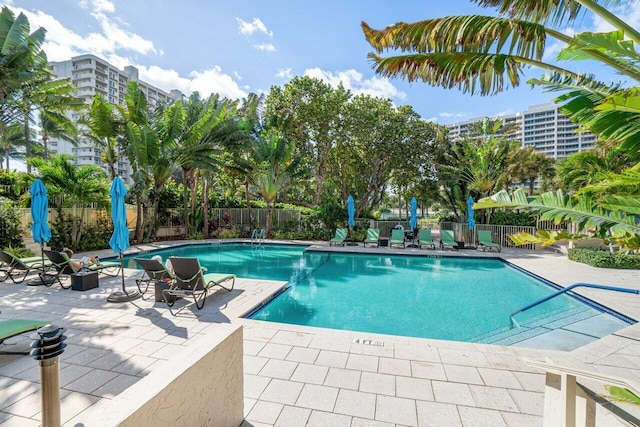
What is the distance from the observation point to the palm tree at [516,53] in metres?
2.59

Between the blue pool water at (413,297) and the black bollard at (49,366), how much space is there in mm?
4592

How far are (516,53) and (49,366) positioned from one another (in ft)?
17.7

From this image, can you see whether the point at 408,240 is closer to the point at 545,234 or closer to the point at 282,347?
the point at 282,347

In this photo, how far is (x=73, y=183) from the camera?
1256cm

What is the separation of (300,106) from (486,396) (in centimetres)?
1862

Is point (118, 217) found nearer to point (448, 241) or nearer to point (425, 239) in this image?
point (425, 239)

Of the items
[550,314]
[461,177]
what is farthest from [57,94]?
[461,177]

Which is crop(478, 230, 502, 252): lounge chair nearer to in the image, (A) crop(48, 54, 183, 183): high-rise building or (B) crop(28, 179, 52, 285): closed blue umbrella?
(B) crop(28, 179, 52, 285): closed blue umbrella

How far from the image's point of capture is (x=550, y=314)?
6.91 m

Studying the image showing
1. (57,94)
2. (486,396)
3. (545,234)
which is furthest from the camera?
(57,94)

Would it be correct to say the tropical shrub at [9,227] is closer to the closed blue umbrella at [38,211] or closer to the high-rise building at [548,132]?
the closed blue umbrella at [38,211]

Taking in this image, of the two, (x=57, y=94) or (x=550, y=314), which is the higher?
(x=57, y=94)

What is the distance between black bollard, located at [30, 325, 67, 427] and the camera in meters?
1.83

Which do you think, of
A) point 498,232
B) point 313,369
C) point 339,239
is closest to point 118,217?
point 313,369
